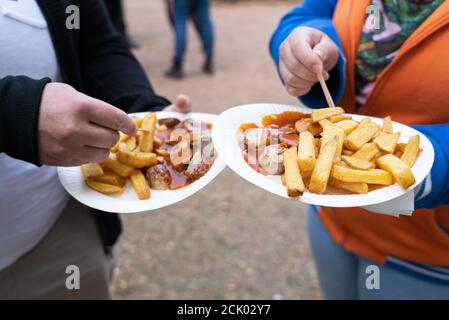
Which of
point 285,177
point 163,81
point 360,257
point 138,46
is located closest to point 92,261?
point 285,177

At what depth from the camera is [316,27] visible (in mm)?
1295

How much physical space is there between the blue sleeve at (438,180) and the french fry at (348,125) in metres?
0.19

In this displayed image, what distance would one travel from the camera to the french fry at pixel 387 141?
1117 millimetres

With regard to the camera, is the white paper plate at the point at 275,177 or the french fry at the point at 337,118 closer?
the white paper plate at the point at 275,177

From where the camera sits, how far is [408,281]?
1.31 metres

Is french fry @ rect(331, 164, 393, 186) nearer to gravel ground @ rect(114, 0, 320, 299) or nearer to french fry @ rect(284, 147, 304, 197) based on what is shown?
french fry @ rect(284, 147, 304, 197)

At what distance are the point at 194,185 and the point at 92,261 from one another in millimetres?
517

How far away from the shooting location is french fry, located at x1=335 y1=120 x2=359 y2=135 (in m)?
1.17

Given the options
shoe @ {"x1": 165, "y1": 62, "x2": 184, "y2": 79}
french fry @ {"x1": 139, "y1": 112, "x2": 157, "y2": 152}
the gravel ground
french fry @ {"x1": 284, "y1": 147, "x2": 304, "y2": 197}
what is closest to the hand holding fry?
french fry @ {"x1": 139, "y1": 112, "x2": 157, "y2": 152}

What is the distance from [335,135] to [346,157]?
0.06 metres

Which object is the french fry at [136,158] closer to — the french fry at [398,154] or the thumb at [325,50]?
the thumb at [325,50]

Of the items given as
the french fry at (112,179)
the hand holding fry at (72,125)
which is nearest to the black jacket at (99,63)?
the french fry at (112,179)

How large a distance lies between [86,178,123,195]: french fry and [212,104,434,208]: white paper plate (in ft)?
1.04

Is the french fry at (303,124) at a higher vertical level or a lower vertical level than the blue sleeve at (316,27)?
lower
